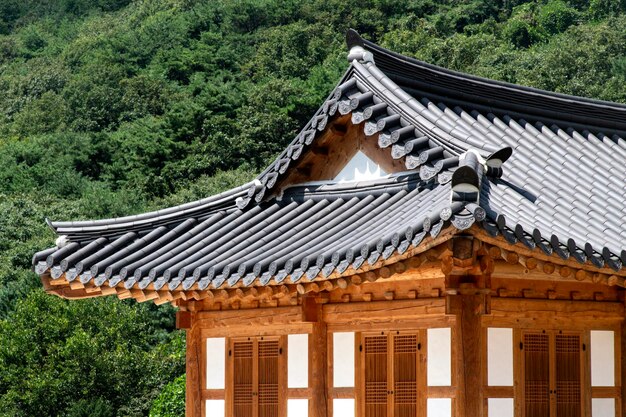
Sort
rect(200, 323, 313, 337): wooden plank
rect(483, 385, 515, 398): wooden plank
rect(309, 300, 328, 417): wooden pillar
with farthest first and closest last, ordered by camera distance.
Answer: rect(200, 323, 313, 337): wooden plank
rect(309, 300, 328, 417): wooden pillar
rect(483, 385, 515, 398): wooden plank

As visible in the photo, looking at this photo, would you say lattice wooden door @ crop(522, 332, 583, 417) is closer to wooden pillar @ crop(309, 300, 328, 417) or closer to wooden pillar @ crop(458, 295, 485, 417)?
wooden pillar @ crop(458, 295, 485, 417)

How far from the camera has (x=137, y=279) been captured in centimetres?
1171

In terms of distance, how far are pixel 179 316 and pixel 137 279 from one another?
1433 millimetres

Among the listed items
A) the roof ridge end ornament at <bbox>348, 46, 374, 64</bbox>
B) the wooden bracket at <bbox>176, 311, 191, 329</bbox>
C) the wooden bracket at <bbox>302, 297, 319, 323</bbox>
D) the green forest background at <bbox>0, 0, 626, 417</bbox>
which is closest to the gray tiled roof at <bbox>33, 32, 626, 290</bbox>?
the roof ridge end ornament at <bbox>348, 46, 374, 64</bbox>

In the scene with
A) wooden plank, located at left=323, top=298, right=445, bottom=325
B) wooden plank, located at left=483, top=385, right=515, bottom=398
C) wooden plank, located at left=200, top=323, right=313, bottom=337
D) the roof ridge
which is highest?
the roof ridge

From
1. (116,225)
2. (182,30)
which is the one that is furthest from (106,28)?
(116,225)

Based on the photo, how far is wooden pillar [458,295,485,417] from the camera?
10.6 meters

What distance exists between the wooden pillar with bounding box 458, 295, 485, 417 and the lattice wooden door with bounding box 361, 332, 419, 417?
65cm

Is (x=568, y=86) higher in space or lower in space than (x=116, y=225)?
higher

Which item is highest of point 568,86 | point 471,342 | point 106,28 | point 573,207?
point 106,28

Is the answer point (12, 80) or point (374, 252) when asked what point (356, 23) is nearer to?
point (12, 80)

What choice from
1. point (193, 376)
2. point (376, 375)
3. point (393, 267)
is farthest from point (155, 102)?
point (393, 267)

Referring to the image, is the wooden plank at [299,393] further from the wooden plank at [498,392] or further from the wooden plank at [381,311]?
the wooden plank at [498,392]

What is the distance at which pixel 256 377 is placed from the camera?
12.4 m
